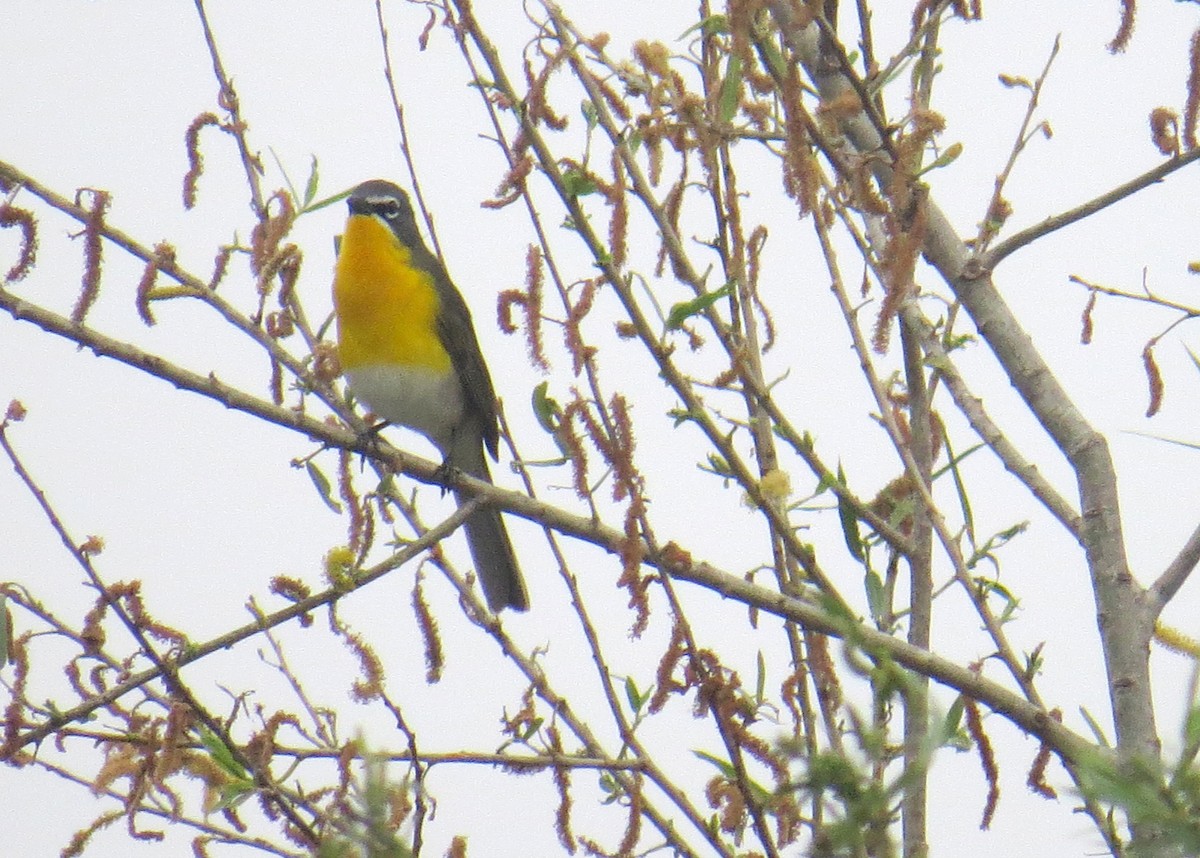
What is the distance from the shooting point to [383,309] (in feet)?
17.5

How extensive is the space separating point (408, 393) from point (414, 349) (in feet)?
0.58

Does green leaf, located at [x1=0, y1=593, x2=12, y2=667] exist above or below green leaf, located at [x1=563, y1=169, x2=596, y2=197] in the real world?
below

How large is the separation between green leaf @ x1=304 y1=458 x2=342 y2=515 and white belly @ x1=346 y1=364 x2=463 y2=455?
6.02ft

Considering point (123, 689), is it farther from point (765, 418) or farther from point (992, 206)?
point (992, 206)

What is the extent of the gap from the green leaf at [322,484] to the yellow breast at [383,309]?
6.07ft

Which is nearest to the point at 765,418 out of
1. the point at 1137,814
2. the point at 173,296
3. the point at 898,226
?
the point at 898,226

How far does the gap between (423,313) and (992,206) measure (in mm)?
2816

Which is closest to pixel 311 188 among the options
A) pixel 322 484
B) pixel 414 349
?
pixel 322 484

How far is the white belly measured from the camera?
5285 millimetres

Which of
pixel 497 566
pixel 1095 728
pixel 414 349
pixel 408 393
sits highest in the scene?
pixel 414 349

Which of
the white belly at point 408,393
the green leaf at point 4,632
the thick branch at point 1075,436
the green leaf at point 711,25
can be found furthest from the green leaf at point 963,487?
the white belly at point 408,393

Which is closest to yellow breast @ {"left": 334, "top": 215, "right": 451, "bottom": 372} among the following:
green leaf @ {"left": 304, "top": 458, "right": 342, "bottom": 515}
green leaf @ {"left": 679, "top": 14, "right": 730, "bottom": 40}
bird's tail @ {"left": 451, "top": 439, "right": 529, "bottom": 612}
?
bird's tail @ {"left": 451, "top": 439, "right": 529, "bottom": 612}

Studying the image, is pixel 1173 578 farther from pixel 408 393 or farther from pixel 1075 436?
pixel 408 393

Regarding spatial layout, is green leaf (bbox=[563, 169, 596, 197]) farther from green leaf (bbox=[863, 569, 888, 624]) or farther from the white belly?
the white belly
